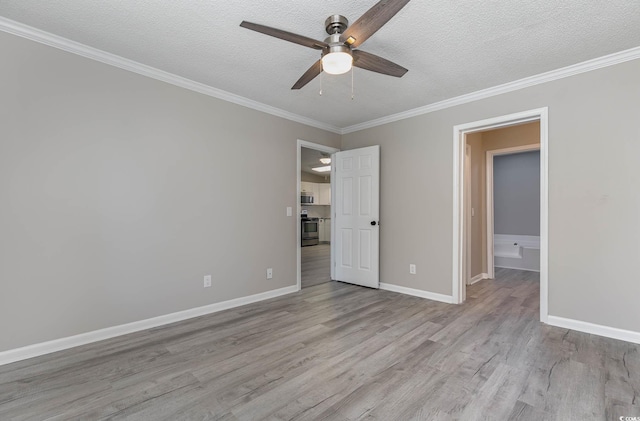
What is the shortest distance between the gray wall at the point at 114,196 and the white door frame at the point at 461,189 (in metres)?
2.36

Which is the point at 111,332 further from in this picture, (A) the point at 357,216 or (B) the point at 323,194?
(B) the point at 323,194

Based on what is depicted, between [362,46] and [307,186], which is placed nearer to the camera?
[362,46]

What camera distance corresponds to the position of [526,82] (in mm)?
2992

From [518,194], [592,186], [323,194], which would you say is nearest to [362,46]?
[592,186]

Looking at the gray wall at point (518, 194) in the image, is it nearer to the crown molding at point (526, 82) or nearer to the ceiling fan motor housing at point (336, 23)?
the crown molding at point (526, 82)

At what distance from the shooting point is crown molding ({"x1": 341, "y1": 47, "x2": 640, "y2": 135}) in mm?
2523

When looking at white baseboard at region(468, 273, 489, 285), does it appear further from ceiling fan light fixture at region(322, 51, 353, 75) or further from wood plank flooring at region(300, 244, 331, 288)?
ceiling fan light fixture at region(322, 51, 353, 75)

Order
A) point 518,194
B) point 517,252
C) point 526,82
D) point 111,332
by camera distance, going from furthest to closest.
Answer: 1. point 518,194
2. point 517,252
3. point 526,82
4. point 111,332

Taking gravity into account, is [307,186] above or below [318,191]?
above

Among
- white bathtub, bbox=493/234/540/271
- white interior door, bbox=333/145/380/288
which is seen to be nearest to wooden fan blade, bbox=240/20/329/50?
white interior door, bbox=333/145/380/288

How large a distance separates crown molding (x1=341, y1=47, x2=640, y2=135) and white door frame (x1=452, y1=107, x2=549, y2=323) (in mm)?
281

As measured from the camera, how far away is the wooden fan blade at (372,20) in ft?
4.90

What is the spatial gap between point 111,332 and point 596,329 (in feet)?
14.1

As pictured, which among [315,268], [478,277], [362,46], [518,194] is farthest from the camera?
[518,194]
